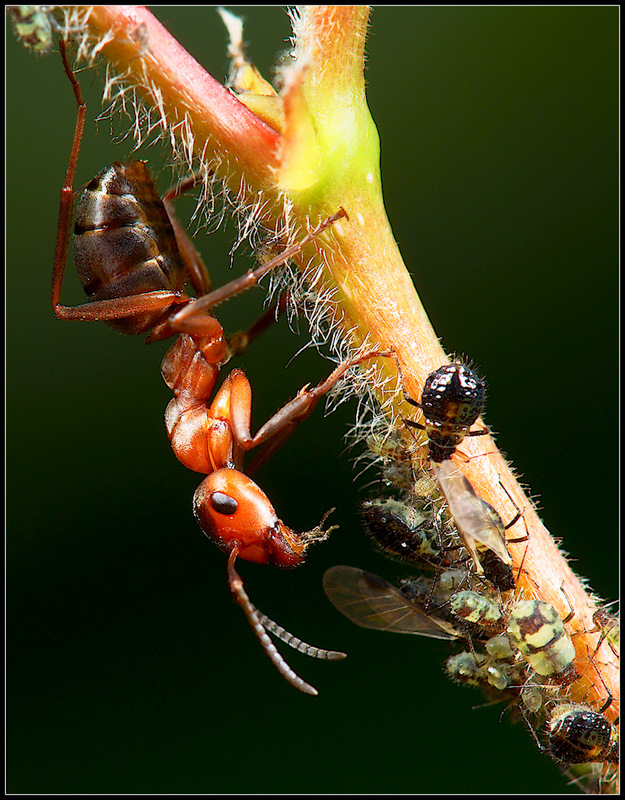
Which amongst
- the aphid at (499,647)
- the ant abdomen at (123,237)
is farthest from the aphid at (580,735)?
the ant abdomen at (123,237)

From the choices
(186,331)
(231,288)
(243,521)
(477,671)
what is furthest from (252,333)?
(477,671)

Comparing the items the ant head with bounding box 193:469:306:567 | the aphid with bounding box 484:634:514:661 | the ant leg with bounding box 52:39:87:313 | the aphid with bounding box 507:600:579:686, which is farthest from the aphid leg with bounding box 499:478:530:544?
the ant leg with bounding box 52:39:87:313

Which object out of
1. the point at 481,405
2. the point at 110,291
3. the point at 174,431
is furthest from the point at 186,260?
the point at 481,405

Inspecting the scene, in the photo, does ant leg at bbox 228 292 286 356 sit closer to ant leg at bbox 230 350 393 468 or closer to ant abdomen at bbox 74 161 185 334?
ant leg at bbox 230 350 393 468

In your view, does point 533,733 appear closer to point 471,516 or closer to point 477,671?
point 477,671

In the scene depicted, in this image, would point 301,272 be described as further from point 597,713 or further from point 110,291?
point 597,713

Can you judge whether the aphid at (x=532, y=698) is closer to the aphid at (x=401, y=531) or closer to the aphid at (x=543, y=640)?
the aphid at (x=543, y=640)
